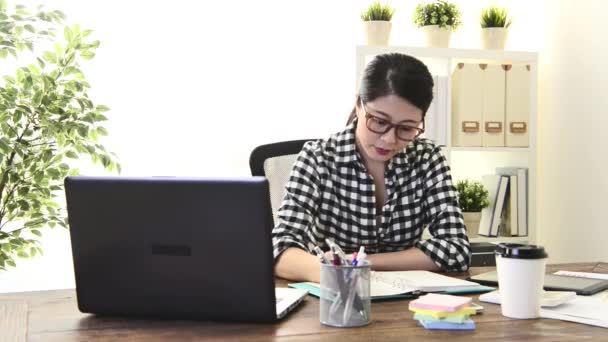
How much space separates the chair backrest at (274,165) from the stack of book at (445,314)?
3.44ft

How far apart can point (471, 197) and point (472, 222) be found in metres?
0.11

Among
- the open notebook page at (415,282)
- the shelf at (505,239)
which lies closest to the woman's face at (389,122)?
the open notebook page at (415,282)

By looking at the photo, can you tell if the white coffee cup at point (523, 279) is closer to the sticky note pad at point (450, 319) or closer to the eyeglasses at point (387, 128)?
the sticky note pad at point (450, 319)

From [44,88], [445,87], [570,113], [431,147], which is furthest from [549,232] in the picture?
[44,88]

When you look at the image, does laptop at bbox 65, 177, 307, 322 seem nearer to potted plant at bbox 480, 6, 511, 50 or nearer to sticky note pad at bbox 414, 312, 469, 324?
sticky note pad at bbox 414, 312, 469, 324

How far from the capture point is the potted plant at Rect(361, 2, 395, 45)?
10.8 ft

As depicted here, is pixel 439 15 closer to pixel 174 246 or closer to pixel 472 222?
pixel 472 222

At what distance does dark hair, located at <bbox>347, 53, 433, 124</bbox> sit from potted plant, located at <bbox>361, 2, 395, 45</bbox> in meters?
1.30

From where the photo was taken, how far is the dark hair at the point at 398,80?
76.5 inches

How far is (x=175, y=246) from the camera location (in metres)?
1.25

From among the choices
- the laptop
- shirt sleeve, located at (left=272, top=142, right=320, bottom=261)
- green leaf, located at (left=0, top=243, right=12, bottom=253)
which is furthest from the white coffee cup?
green leaf, located at (left=0, top=243, right=12, bottom=253)

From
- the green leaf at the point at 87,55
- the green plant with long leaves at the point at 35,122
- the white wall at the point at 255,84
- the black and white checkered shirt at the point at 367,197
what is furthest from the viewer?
the white wall at the point at 255,84

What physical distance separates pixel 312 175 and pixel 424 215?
0.34 m

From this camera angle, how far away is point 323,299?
4.14 ft
